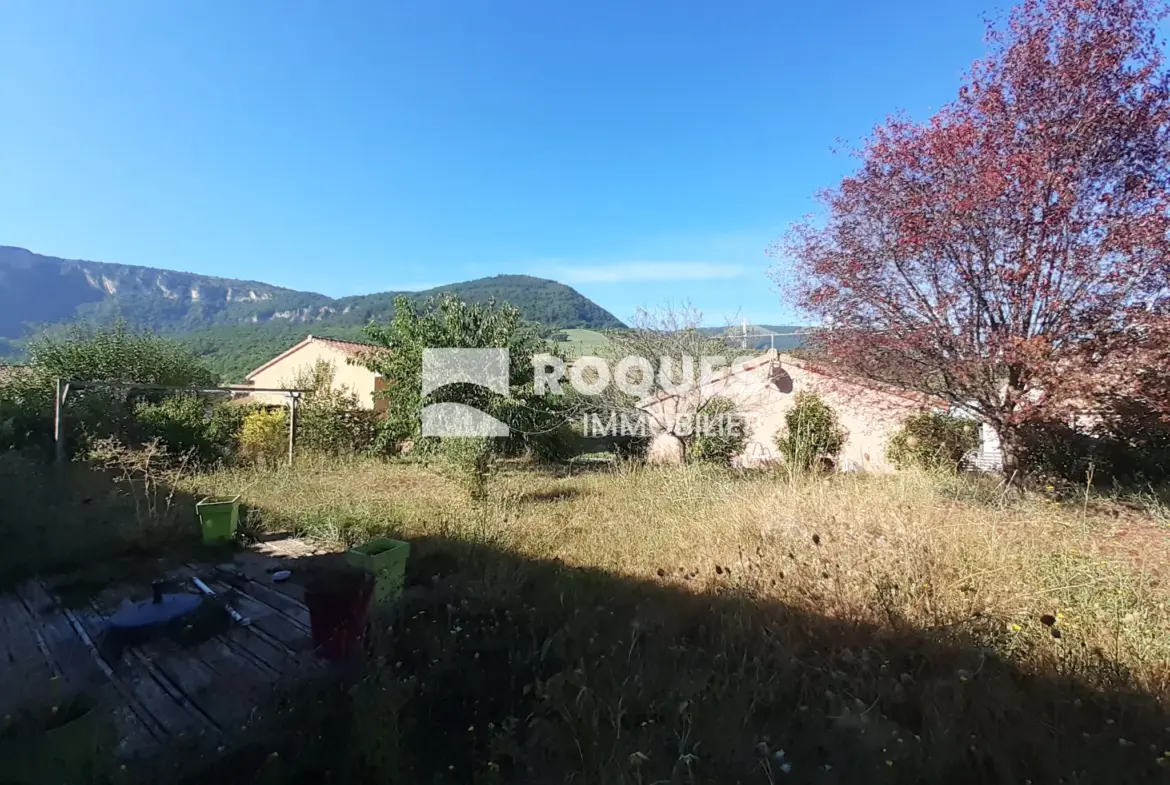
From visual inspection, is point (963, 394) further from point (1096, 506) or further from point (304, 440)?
point (304, 440)

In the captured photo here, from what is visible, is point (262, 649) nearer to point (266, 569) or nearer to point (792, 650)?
point (266, 569)

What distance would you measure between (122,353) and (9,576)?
39.3 ft

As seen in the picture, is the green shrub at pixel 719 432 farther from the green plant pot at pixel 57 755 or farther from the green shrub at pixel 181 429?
the green plant pot at pixel 57 755

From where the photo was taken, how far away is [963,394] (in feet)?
18.5

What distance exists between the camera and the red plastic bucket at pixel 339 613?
8.87 feet

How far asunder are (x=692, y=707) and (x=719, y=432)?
26.6 ft

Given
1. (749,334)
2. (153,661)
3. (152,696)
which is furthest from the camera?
(749,334)

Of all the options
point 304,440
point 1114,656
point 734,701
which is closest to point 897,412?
point 1114,656

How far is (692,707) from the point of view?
2.18 meters

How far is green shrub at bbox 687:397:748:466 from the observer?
9.79 m

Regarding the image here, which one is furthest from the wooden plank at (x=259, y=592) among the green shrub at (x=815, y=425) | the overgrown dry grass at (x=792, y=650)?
the green shrub at (x=815, y=425)

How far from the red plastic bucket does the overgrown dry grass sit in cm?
22

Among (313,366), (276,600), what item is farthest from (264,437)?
(313,366)

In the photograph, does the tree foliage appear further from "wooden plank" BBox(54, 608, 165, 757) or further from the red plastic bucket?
"wooden plank" BBox(54, 608, 165, 757)
